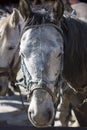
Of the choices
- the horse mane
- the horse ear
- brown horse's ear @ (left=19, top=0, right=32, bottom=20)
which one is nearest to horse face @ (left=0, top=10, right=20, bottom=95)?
the horse ear

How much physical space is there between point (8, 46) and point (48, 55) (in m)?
1.62

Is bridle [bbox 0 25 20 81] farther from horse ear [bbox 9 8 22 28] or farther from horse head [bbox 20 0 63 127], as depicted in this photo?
horse head [bbox 20 0 63 127]

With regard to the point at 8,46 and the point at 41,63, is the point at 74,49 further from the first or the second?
the point at 8,46

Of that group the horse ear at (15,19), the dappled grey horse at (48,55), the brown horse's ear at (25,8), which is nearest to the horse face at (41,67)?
the dappled grey horse at (48,55)

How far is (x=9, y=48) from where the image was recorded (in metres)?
4.37

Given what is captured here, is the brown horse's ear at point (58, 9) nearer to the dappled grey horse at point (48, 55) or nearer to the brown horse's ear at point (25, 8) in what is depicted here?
the dappled grey horse at point (48, 55)

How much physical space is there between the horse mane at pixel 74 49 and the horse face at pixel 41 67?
0.62 feet

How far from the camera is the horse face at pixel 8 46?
14.3 ft

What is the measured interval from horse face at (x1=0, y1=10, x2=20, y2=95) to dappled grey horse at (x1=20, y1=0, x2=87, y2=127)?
3.98 feet

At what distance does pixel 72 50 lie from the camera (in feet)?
10.1

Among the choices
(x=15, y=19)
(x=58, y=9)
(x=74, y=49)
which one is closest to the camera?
(x=58, y=9)

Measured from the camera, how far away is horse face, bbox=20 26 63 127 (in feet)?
8.93

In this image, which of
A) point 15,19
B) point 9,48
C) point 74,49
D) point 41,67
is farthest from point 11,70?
point 41,67

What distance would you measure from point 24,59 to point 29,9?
36 centimetres
